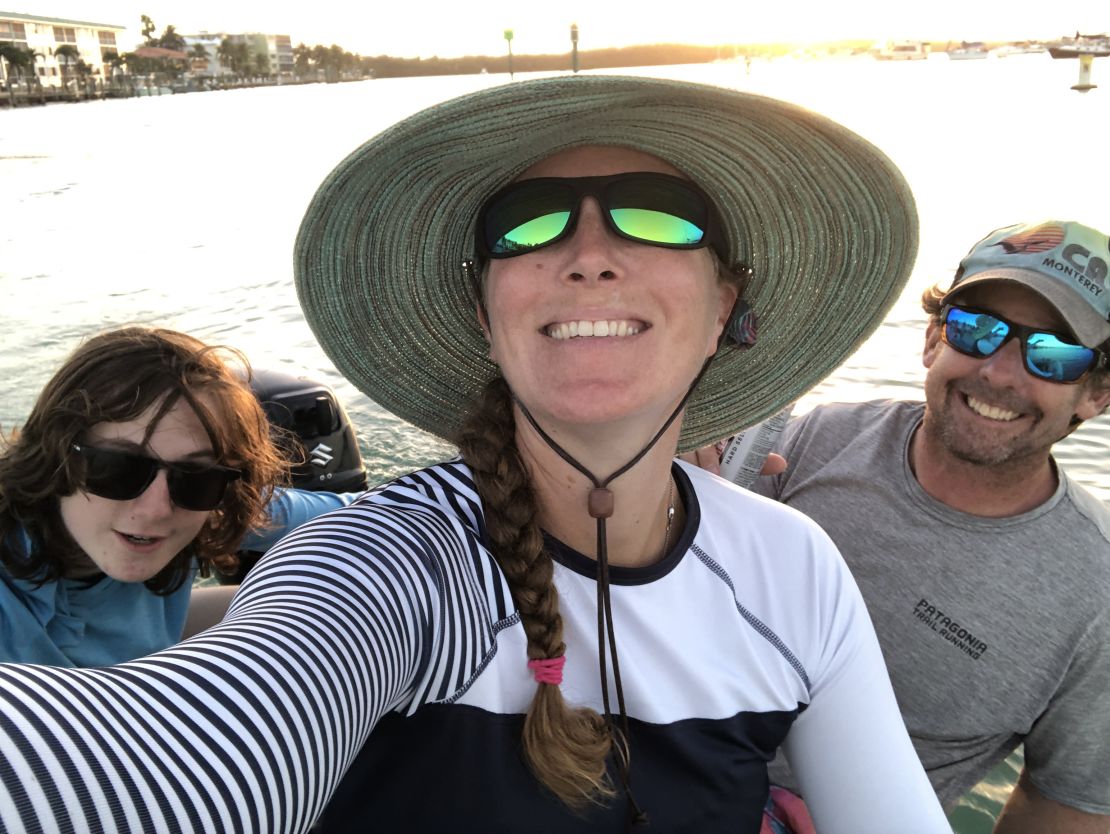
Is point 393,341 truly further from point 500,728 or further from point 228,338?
point 228,338

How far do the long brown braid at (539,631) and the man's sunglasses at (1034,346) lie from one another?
161 cm

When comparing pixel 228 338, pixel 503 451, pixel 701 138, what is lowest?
pixel 228 338

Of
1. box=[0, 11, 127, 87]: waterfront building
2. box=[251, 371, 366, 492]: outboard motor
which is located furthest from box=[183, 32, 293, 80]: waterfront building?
box=[251, 371, 366, 492]: outboard motor

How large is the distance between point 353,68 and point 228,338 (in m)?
146

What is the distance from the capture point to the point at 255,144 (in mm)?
33812

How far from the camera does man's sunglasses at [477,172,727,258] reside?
1469 millimetres

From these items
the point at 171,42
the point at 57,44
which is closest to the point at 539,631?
the point at 57,44

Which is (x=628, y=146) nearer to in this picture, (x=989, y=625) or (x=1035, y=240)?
(x=1035, y=240)

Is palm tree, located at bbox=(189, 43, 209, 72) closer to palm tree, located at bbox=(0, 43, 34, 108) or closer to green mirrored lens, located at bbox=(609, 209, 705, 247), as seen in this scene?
palm tree, located at bbox=(0, 43, 34, 108)

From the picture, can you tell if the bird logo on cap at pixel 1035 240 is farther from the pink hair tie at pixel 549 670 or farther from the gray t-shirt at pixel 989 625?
the pink hair tie at pixel 549 670

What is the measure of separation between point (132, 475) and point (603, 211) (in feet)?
5.04

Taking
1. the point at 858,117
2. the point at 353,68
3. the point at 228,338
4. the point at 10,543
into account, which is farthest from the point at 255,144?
the point at 353,68

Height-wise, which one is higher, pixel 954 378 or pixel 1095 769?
pixel 954 378

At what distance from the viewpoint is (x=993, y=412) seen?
2324 mm
